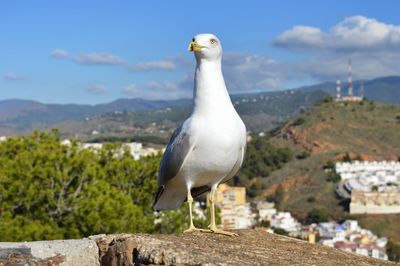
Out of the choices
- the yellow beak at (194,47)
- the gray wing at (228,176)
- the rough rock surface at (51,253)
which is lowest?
the rough rock surface at (51,253)

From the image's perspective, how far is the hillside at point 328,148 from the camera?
218 feet

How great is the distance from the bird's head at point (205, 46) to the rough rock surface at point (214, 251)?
116 cm

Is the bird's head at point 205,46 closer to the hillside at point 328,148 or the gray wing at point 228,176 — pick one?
the gray wing at point 228,176

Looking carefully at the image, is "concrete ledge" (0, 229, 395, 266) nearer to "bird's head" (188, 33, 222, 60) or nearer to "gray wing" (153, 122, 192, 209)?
"gray wing" (153, 122, 192, 209)

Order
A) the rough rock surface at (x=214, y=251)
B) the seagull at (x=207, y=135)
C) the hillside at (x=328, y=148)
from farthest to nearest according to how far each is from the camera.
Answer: the hillside at (x=328, y=148), the seagull at (x=207, y=135), the rough rock surface at (x=214, y=251)

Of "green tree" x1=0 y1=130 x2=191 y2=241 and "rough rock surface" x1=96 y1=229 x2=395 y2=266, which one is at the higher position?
"rough rock surface" x1=96 y1=229 x2=395 y2=266

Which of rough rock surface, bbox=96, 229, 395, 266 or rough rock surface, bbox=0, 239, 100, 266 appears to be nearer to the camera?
rough rock surface, bbox=96, 229, 395, 266

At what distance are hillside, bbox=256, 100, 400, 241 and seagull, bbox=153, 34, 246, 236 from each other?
190 ft

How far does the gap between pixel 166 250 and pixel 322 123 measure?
83.3 m

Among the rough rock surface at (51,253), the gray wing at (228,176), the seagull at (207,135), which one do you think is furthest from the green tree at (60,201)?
the rough rock surface at (51,253)

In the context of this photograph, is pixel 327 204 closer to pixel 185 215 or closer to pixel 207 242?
pixel 185 215

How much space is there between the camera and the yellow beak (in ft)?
14.4

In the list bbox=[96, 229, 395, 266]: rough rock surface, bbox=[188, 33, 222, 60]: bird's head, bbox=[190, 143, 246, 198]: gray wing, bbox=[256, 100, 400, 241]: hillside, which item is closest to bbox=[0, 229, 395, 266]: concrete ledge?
bbox=[96, 229, 395, 266]: rough rock surface

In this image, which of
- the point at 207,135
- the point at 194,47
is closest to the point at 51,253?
the point at 207,135
